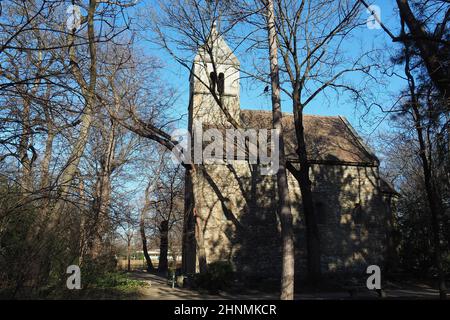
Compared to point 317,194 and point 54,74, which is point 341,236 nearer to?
point 317,194

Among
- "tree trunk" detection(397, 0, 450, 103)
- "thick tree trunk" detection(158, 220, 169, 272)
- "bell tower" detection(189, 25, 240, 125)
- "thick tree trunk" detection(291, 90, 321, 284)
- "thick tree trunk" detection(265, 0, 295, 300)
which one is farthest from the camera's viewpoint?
"thick tree trunk" detection(158, 220, 169, 272)

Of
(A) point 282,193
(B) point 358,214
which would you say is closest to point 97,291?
(A) point 282,193

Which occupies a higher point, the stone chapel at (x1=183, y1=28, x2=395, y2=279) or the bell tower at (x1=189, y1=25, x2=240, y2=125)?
the bell tower at (x1=189, y1=25, x2=240, y2=125)

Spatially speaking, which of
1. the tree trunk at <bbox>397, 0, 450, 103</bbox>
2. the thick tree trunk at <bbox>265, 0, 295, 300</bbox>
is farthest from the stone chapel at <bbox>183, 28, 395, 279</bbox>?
the tree trunk at <bbox>397, 0, 450, 103</bbox>

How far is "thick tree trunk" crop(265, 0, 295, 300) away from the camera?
33.5 ft

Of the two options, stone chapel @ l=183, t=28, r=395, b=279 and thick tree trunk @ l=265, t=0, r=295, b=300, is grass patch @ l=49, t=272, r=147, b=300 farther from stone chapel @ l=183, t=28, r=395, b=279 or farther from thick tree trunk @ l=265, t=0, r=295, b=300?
stone chapel @ l=183, t=28, r=395, b=279

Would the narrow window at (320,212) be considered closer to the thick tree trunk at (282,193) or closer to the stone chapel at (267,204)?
the stone chapel at (267,204)

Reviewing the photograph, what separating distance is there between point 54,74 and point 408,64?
9.70 meters

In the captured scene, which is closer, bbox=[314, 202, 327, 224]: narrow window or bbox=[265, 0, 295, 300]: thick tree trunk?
bbox=[265, 0, 295, 300]: thick tree trunk

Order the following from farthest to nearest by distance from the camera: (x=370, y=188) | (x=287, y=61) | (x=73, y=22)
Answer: (x=370, y=188)
(x=287, y=61)
(x=73, y=22)

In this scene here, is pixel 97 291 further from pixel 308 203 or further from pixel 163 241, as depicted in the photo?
pixel 163 241

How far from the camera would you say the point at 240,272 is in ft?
65.6

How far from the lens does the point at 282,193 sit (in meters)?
11.1
